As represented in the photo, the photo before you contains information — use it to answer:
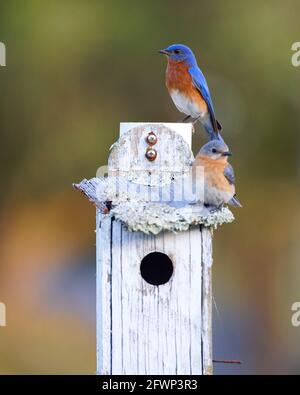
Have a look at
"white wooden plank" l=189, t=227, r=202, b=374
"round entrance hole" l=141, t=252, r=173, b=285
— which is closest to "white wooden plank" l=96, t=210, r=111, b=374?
"round entrance hole" l=141, t=252, r=173, b=285

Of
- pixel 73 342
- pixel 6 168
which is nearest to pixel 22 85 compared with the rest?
pixel 6 168

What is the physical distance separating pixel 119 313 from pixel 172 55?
5.66ft

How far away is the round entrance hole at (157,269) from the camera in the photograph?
3.82 m

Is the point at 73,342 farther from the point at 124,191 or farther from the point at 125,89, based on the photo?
the point at 124,191

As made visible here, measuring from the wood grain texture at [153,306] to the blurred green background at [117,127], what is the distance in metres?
3.52

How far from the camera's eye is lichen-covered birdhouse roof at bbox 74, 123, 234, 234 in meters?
3.66

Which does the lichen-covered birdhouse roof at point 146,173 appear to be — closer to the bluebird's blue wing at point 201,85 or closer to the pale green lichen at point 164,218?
the pale green lichen at point 164,218

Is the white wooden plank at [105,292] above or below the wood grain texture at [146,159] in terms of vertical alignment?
below

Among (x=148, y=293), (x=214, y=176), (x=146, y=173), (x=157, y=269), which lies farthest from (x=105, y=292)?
(x=214, y=176)

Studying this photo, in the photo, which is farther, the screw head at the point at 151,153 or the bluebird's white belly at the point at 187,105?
the bluebird's white belly at the point at 187,105

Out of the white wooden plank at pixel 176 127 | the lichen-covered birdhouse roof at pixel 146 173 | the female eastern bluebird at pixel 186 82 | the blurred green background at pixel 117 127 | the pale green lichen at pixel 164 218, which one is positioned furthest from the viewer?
the blurred green background at pixel 117 127

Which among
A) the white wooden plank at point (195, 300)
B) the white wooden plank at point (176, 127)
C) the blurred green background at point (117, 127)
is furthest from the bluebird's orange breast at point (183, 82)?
the blurred green background at point (117, 127)

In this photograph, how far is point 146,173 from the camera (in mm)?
3748

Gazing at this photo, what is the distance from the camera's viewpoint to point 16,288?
7133 mm
